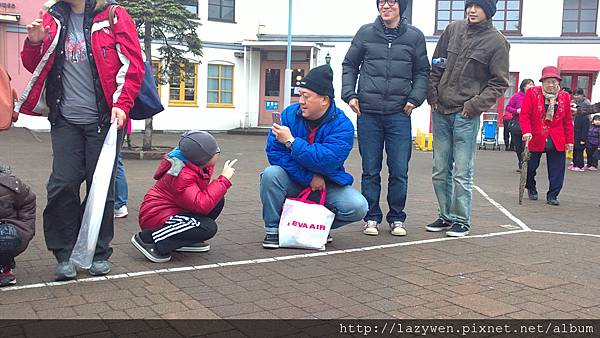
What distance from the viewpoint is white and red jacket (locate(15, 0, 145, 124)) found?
4.15 m

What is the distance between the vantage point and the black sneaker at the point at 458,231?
602cm

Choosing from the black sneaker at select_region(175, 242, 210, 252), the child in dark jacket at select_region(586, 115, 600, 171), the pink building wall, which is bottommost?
the black sneaker at select_region(175, 242, 210, 252)

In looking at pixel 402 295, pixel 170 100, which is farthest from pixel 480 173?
pixel 170 100

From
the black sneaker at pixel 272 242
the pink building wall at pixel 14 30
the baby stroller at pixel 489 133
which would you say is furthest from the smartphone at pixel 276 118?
the pink building wall at pixel 14 30

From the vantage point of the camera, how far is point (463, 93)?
593cm

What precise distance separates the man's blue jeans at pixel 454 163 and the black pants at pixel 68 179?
319 centimetres

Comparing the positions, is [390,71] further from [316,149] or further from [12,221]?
[12,221]

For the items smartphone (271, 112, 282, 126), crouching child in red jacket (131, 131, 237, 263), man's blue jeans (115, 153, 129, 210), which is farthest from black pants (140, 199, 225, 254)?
man's blue jeans (115, 153, 129, 210)

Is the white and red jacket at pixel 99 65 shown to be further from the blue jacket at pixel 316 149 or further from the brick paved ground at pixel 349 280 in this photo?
the blue jacket at pixel 316 149

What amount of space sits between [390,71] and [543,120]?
3980 millimetres

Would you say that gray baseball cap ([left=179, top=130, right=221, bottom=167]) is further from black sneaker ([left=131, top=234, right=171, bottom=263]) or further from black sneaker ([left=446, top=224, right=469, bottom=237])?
black sneaker ([left=446, top=224, right=469, bottom=237])

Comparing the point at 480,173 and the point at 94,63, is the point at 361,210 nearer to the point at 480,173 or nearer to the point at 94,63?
the point at 94,63

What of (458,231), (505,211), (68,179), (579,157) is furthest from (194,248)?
(579,157)

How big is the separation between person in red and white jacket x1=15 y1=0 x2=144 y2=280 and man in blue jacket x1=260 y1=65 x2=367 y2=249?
4.58 ft
